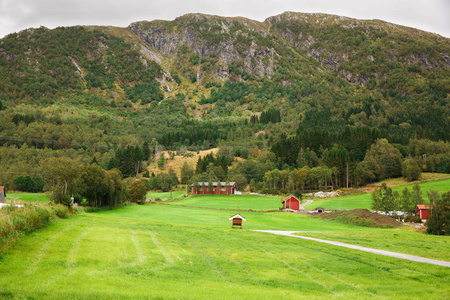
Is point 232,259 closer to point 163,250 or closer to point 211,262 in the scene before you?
point 211,262

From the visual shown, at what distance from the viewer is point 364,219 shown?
6131 cm

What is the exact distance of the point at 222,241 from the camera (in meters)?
28.7

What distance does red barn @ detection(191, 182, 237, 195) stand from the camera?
422 feet

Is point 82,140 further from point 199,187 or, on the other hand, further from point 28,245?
point 28,245

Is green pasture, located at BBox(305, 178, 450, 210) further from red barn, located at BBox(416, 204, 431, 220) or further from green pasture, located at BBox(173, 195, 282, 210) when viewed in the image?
red barn, located at BBox(416, 204, 431, 220)

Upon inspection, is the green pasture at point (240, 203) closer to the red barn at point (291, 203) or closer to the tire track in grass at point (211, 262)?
the red barn at point (291, 203)

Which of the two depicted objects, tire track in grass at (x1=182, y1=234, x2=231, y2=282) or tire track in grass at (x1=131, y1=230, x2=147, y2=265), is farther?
tire track in grass at (x1=131, y1=230, x2=147, y2=265)

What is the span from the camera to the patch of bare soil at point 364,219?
59.5 m

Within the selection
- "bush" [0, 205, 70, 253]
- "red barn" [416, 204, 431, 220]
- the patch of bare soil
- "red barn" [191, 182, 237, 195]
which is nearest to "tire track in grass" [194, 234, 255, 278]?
"bush" [0, 205, 70, 253]

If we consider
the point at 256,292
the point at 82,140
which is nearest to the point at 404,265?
the point at 256,292

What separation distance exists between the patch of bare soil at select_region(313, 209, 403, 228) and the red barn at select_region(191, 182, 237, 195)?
63.3 m

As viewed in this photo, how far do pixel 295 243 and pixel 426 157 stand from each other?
4818 inches

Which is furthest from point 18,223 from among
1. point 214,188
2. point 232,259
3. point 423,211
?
point 214,188

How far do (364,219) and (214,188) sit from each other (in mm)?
73786
